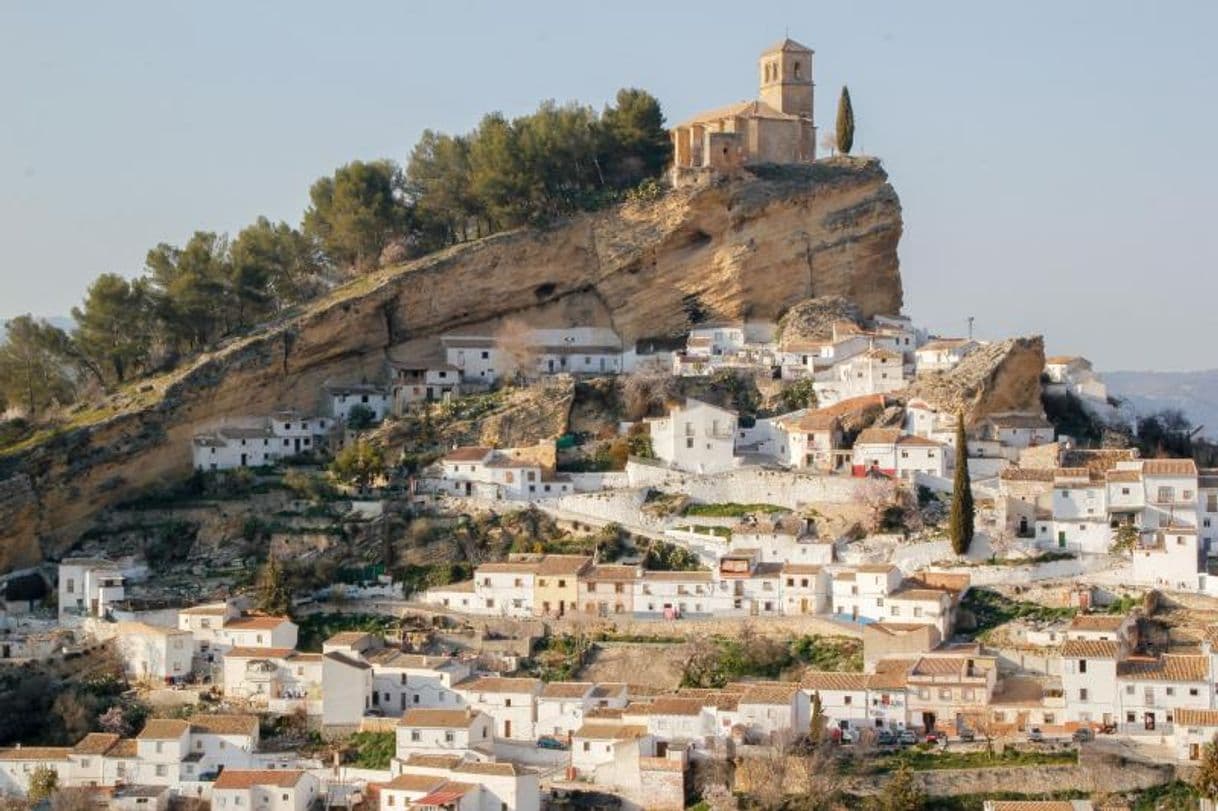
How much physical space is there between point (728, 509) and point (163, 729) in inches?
544

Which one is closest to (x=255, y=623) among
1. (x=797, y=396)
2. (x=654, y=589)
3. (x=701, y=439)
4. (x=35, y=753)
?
(x=35, y=753)

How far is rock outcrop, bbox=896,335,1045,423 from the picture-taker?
2031 inches

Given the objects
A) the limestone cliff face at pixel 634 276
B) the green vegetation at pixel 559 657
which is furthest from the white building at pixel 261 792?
the limestone cliff face at pixel 634 276

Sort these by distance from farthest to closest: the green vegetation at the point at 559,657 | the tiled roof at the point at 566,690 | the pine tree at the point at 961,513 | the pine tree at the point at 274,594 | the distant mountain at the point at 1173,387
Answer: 1. the distant mountain at the point at 1173,387
2. the pine tree at the point at 274,594
3. the pine tree at the point at 961,513
4. the green vegetation at the point at 559,657
5. the tiled roof at the point at 566,690

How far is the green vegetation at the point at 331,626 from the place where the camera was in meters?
48.4

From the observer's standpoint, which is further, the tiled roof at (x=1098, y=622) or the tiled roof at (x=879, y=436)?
the tiled roof at (x=879, y=436)

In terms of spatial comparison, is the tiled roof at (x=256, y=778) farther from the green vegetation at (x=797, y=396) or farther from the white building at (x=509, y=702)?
the green vegetation at (x=797, y=396)

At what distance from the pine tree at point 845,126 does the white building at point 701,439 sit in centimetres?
1208

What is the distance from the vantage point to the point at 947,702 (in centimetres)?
4262

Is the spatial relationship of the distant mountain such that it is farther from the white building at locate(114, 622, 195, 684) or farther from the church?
the white building at locate(114, 622, 195, 684)

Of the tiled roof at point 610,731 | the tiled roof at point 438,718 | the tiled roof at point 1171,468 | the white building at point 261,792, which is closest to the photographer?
the white building at point 261,792

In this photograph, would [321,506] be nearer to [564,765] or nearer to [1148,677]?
[564,765]

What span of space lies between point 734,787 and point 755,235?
68.5ft

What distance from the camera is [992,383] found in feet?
171
